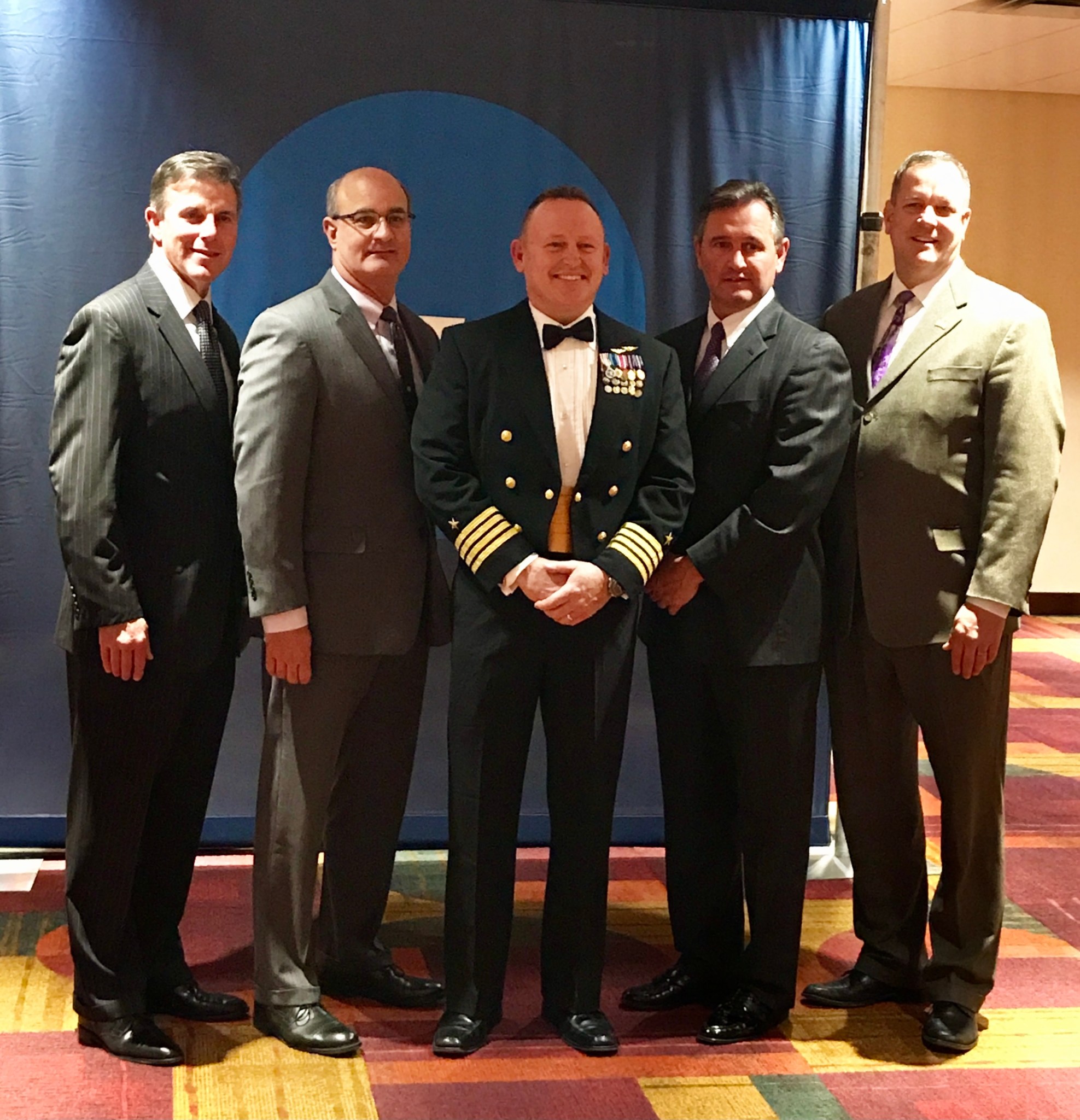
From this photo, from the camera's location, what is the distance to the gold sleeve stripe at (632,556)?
2.98m

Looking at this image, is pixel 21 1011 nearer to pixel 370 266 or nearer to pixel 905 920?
pixel 370 266

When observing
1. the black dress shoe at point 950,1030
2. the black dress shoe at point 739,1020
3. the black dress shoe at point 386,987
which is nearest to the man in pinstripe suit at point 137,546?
the black dress shoe at point 386,987

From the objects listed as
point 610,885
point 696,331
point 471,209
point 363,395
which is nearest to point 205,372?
point 363,395

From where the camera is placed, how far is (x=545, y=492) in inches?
118

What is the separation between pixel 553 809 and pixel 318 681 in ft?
1.91

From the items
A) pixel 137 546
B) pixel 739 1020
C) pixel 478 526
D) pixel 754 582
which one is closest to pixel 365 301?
pixel 478 526

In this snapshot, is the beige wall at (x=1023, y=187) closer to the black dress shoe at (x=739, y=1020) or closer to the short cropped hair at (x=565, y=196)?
the short cropped hair at (x=565, y=196)

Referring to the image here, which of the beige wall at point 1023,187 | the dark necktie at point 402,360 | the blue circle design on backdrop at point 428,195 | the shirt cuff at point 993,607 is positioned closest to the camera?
the shirt cuff at point 993,607

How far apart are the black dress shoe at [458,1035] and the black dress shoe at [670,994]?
41cm

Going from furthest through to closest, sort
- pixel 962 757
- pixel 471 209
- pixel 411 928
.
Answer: pixel 471 209 → pixel 411 928 → pixel 962 757

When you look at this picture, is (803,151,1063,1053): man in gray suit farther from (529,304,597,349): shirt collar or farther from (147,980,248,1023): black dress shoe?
(147,980,248,1023): black dress shoe

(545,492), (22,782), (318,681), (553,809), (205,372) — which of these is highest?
(205,372)

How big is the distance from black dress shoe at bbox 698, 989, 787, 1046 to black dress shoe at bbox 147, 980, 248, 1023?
1.05 m

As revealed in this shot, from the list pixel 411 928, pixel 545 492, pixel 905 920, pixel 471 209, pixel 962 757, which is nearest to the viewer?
pixel 545 492
